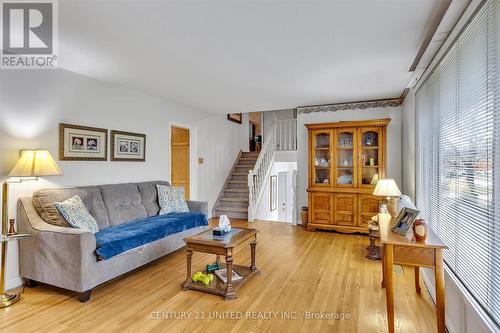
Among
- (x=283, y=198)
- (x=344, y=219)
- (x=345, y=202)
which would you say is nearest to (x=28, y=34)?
(x=345, y=202)

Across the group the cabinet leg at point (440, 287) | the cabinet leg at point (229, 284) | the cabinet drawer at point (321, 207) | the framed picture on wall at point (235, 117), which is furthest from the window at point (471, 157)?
the framed picture on wall at point (235, 117)

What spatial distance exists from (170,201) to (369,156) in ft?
11.4

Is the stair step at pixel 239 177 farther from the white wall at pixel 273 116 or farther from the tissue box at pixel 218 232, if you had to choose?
the tissue box at pixel 218 232

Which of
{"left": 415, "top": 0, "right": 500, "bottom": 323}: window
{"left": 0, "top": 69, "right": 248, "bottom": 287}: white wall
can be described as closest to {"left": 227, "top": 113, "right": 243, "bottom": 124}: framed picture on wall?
{"left": 0, "top": 69, "right": 248, "bottom": 287}: white wall

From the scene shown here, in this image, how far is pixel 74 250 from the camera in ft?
8.00

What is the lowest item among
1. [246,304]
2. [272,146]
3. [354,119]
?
[246,304]

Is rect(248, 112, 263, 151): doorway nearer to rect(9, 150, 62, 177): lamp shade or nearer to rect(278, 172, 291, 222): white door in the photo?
rect(278, 172, 291, 222): white door

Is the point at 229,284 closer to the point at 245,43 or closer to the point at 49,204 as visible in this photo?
the point at 49,204

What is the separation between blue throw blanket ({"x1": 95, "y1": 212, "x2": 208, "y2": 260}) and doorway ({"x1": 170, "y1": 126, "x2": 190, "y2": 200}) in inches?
71.4

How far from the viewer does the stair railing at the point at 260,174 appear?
19.4ft

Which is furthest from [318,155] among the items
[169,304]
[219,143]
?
[169,304]

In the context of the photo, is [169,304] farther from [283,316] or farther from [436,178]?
[436,178]

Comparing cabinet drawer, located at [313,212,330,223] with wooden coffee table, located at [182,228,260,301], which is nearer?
wooden coffee table, located at [182,228,260,301]

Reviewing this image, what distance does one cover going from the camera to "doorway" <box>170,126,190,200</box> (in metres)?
5.71
